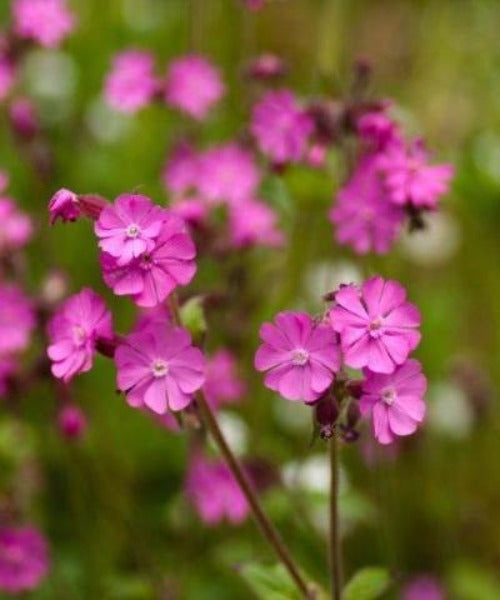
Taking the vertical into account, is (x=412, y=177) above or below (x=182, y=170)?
below

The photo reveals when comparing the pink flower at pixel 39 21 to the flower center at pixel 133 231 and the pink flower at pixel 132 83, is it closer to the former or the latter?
the pink flower at pixel 132 83

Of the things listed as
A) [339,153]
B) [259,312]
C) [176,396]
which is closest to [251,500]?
[176,396]

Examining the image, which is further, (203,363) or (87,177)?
(87,177)

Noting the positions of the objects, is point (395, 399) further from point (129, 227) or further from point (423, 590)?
point (423, 590)

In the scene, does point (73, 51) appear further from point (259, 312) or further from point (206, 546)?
point (206, 546)

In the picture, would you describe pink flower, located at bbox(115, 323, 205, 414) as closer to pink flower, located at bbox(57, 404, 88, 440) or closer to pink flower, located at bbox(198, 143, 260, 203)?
pink flower, located at bbox(57, 404, 88, 440)

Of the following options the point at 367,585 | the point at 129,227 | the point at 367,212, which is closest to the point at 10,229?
the point at 367,212
